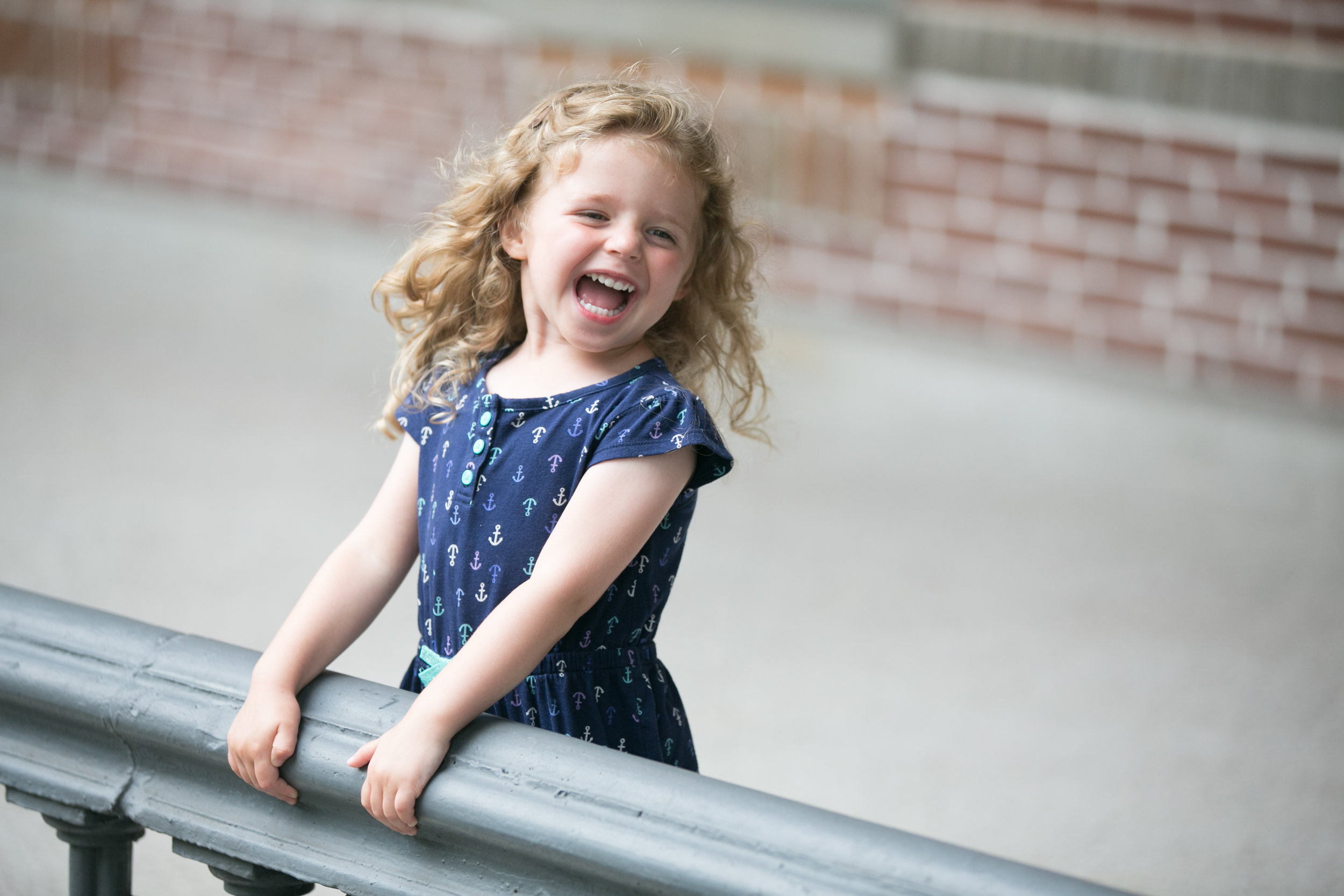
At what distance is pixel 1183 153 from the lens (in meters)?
4.34

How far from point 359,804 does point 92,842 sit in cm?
29

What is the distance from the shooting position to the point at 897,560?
306 cm

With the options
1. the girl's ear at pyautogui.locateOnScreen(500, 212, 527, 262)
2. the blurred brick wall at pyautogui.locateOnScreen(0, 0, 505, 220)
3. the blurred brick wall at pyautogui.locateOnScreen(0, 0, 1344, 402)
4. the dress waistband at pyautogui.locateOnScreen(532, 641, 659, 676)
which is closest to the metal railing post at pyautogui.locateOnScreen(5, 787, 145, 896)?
the dress waistband at pyautogui.locateOnScreen(532, 641, 659, 676)

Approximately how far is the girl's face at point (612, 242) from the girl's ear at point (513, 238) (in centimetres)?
7

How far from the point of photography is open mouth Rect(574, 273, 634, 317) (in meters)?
1.22

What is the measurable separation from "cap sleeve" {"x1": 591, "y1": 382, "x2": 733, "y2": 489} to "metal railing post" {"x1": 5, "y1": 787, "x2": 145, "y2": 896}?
49cm

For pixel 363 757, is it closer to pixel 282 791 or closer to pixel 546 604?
pixel 282 791

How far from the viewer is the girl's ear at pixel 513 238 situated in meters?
1.32

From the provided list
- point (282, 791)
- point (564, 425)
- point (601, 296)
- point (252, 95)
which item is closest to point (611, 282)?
point (601, 296)

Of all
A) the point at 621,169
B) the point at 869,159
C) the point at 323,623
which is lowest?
the point at 323,623

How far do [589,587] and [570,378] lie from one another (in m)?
0.22

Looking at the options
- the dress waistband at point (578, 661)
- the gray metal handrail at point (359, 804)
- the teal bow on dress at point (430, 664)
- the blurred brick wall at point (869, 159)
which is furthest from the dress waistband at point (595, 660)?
the blurred brick wall at point (869, 159)

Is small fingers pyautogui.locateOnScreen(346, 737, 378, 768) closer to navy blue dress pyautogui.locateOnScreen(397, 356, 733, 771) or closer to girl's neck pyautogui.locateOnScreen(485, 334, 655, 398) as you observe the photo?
navy blue dress pyautogui.locateOnScreen(397, 356, 733, 771)

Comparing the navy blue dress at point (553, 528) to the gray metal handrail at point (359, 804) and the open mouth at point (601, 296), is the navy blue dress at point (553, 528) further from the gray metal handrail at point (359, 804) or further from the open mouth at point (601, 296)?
the gray metal handrail at point (359, 804)
